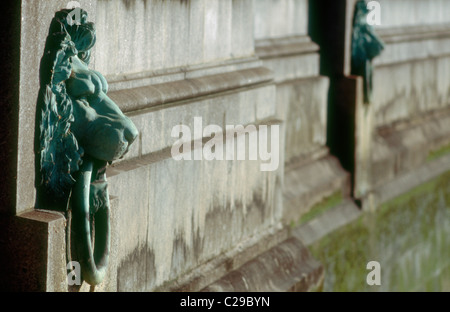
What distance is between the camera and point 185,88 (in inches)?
205

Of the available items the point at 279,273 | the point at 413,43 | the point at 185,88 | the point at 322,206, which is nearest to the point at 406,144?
the point at 413,43

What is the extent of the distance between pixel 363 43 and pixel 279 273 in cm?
292

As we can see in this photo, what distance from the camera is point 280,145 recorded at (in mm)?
6469

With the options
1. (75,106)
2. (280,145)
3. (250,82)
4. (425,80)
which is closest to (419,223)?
(425,80)

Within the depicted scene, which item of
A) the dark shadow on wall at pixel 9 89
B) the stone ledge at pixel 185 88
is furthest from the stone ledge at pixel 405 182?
the dark shadow on wall at pixel 9 89

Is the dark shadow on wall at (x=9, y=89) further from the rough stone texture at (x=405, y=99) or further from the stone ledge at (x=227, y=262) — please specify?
the rough stone texture at (x=405, y=99)

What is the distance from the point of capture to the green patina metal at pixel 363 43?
8469 mm

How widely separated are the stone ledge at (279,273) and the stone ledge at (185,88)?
3.71ft

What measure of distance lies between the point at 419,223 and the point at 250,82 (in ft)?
14.2

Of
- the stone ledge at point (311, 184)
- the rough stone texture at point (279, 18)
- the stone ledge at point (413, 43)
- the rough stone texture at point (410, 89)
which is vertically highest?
the rough stone texture at point (279, 18)

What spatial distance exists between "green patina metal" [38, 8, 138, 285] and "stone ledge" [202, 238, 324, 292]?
163 centimetres

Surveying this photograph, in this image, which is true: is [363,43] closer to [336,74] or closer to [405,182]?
[336,74]

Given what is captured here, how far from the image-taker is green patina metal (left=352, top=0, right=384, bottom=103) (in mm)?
8469

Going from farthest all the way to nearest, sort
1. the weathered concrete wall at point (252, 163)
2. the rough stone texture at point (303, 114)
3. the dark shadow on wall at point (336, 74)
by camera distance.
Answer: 1. the dark shadow on wall at point (336, 74)
2. the rough stone texture at point (303, 114)
3. the weathered concrete wall at point (252, 163)
